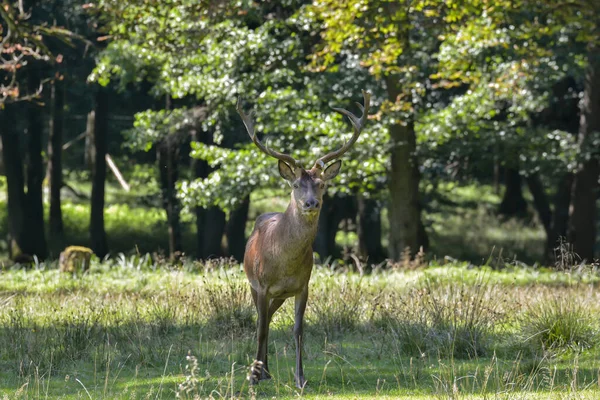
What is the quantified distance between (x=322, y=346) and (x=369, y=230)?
1714 centimetres

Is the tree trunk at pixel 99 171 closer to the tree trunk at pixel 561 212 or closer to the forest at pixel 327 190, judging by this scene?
the forest at pixel 327 190

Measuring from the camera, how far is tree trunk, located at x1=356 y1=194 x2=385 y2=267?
24.4 m

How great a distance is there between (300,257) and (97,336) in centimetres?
247

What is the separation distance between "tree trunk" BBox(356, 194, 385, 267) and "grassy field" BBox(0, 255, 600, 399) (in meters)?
12.4

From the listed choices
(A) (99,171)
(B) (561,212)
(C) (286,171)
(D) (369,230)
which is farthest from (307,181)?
(B) (561,212)

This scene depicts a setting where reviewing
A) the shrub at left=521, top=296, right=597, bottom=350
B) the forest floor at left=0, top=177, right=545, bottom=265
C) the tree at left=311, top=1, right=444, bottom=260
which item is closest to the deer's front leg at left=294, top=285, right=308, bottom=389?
the shrub at left=521, top=296, right=597, bottom=350

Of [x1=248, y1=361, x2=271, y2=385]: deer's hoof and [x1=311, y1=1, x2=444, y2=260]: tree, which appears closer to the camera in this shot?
[x1=248, y1=361, x2=271, y2=385]: deer's hoof

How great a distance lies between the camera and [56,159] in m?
26.1

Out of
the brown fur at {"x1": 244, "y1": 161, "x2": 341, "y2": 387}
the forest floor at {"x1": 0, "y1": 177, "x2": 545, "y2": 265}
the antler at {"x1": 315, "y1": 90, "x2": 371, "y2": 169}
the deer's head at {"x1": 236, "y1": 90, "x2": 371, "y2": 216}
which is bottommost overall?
the forest floor at {"x1": 0, "y1": 177, "x2": 545, "y2": 265}

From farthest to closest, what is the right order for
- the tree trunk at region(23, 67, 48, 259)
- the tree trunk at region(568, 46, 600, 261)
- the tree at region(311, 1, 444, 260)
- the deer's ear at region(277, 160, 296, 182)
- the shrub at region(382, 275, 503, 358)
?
the tree trunk at region(23, 67, 48, 259)
the tree trunk at region(568, 46, 600, 261)
the tree at region(311, 1, 444, 260)
the shrub at region(382, 275, 503, 358)
the deer's ear at region(277, 160, 296, 182)

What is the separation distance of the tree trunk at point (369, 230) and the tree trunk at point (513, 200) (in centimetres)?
602

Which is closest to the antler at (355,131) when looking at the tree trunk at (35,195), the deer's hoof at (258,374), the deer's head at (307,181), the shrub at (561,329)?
the deer's head at (307,181)

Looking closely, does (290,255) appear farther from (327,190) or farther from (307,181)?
(327,190)

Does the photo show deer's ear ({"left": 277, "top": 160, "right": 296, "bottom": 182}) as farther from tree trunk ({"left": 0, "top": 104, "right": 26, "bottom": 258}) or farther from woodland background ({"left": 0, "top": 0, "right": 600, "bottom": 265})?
tree trunk ({"left": 0, "top": 104, "right": 26, "bottom": 258})
